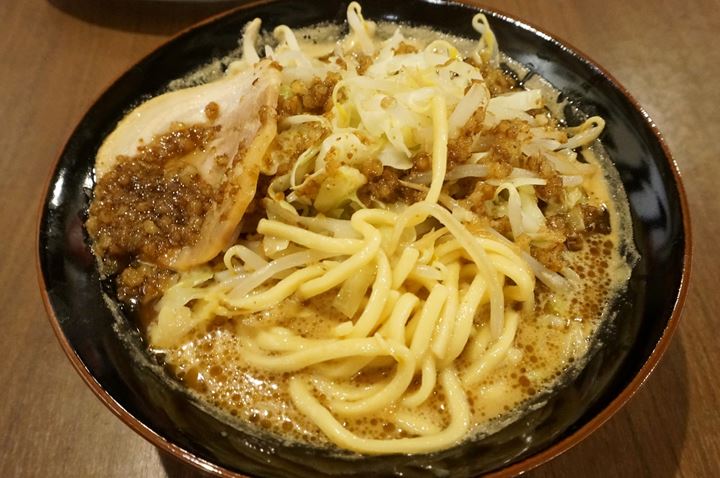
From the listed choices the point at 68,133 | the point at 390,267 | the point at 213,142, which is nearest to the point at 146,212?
the point at 213,142

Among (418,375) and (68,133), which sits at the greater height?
(68,133)

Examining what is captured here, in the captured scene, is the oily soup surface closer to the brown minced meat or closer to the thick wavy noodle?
the thick wavy noodle

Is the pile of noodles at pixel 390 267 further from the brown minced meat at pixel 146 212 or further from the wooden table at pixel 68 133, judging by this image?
the wooden table at pixel 68 133

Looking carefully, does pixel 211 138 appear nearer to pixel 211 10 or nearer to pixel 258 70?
pixel 258 70

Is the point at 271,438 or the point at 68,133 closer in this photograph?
the point at 271,438

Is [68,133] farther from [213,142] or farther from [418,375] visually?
[418,375]

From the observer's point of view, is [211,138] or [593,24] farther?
[593,24]

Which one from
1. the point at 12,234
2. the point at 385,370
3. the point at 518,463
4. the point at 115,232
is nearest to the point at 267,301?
the point at 385,370
